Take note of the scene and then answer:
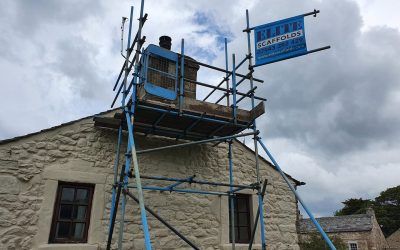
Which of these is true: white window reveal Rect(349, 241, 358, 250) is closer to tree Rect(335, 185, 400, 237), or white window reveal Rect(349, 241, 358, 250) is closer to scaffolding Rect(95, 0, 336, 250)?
tree Rect(335, 185, 400, 237)

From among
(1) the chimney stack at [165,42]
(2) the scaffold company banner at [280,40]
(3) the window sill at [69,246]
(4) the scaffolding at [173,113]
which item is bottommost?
(3) the window sill at [69,246]

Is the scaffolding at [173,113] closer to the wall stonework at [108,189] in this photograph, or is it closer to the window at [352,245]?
the wall stonework at [108,189]

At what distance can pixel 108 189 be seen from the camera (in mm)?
5578

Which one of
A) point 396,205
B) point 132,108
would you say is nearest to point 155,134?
point 132,108

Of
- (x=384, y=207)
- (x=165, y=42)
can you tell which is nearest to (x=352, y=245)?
(x=384, y=207)

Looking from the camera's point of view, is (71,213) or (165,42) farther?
(165,42)

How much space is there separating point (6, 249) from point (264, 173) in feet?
17.1

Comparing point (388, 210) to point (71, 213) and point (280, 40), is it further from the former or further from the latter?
point (71, 213)

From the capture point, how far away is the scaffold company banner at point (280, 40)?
540 cm

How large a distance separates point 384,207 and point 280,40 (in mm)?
46474

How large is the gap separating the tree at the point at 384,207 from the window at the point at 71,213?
147 feet

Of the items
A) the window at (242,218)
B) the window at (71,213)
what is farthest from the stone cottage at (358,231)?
the window at (71,213)

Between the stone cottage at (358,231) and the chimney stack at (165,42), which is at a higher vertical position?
the chimney stack at (165,42)

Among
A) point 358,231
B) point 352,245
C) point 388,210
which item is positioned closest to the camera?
point 358,231
